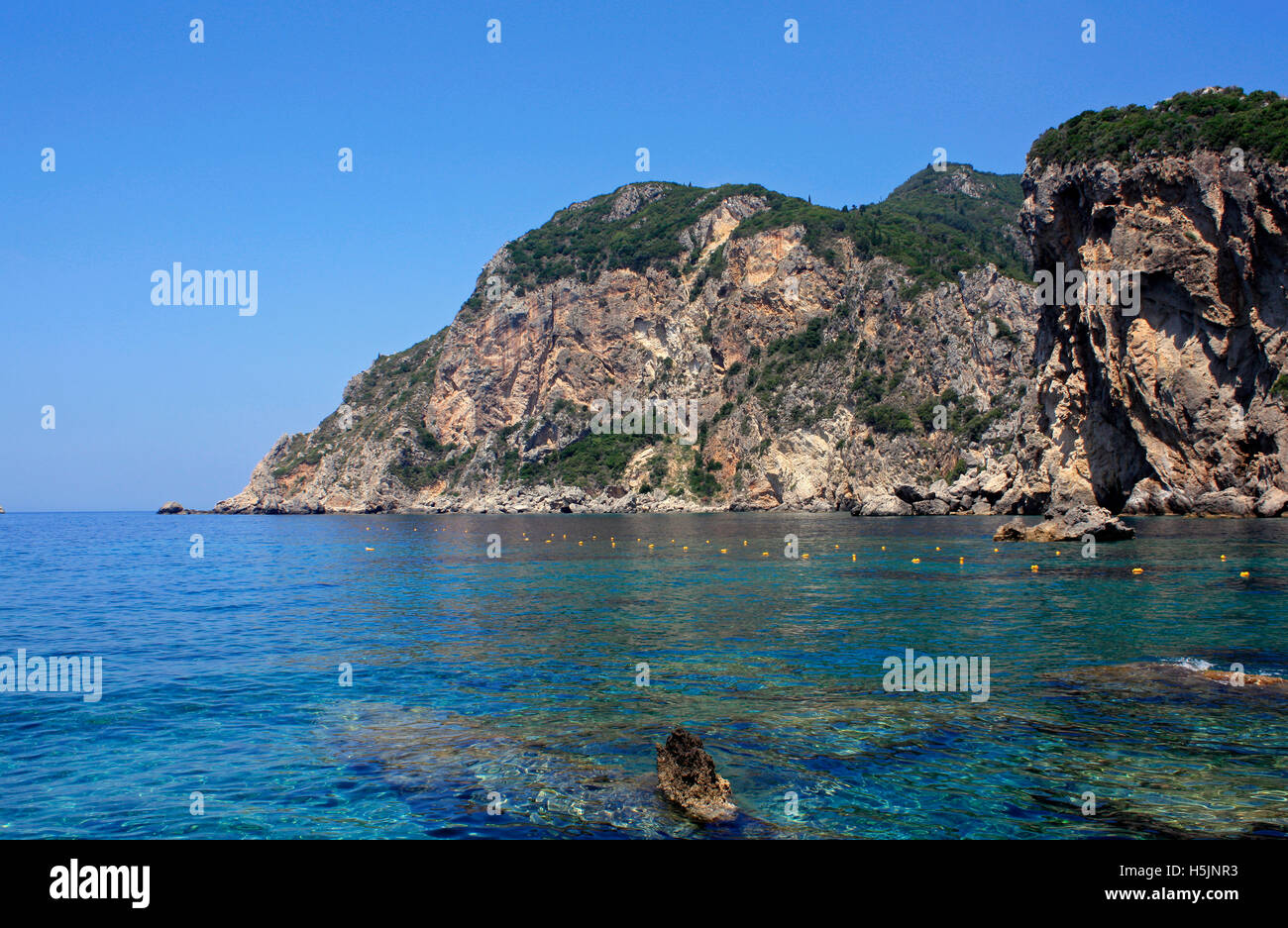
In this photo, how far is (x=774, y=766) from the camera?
35.6 ft

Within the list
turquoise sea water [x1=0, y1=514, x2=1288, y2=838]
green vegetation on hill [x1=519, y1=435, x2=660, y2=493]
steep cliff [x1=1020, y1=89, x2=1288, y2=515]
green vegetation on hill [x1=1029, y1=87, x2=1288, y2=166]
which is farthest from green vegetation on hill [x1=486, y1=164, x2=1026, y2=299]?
turquoise sea water [x1=0, y1=514, x2=1288, y2=838]

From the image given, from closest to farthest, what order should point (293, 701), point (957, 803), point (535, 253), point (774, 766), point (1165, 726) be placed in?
point (957, 803) → point (774, 766) → point (1165, 726) → point (293, 701) → point (535, 253)

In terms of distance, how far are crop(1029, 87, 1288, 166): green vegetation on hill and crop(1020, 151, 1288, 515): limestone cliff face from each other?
1.13 m

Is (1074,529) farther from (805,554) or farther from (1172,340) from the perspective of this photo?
(1172,340)

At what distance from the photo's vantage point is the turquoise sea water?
30.9 ft

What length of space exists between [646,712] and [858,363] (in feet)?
393

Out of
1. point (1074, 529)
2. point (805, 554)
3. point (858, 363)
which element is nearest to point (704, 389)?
point (858, 363)

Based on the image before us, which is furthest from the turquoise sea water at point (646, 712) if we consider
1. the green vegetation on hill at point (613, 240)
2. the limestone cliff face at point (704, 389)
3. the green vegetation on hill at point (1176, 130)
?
the green vegetation on hill at point (613, 240)

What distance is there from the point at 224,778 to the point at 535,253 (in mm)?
176193

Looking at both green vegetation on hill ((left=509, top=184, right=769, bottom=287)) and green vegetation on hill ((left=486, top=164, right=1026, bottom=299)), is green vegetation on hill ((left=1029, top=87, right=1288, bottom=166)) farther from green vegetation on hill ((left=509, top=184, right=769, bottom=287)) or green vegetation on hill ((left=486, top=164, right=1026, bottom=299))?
green vegetation on hill ((left=509, top=184, right=769, bottom=287))

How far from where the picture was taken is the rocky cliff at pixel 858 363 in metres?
65.1

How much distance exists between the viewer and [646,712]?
13766mm
